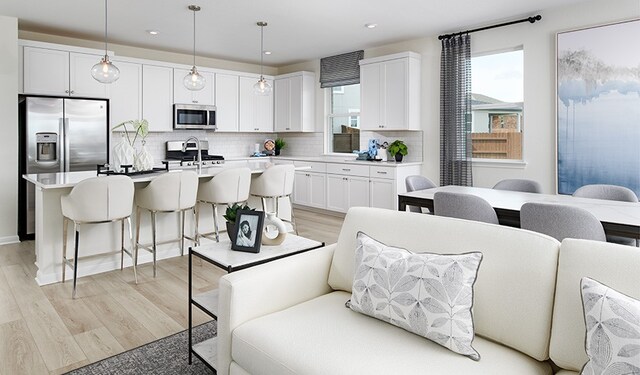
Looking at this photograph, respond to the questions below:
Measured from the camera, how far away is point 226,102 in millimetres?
7211

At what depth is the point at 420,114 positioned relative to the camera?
19.6 ft

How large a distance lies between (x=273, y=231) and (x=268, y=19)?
3.58 meters

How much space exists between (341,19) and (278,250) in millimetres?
3680

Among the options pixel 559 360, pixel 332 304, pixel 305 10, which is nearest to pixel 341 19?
pixel 305 10

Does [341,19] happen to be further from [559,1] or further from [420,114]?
[559,1]

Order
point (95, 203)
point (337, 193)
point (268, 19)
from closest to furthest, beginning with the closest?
point (95, 203), point (268, 19), point (337, 193)

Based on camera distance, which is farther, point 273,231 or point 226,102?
point 226,102

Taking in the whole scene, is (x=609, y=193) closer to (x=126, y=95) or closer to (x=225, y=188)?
(x=225, y=188)

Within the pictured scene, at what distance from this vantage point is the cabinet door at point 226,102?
280 inches

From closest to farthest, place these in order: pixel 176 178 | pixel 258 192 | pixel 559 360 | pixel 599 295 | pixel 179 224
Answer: pixel 599 295
pixel 559 360
pixel 176 178
pixel 179 224
pixel 258 192

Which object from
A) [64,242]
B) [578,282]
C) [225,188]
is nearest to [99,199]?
[64,242]

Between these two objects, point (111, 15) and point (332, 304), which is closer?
point (332, 304)

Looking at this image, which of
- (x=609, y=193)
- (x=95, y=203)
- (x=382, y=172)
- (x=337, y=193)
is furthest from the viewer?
(x=337, y=193)

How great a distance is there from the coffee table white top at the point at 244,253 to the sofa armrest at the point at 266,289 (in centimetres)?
12
